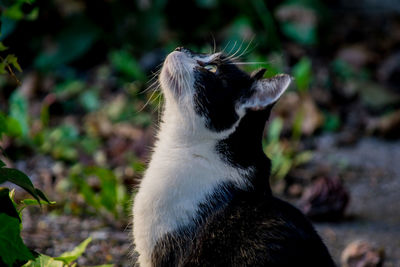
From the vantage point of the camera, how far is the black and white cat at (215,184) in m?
2.38

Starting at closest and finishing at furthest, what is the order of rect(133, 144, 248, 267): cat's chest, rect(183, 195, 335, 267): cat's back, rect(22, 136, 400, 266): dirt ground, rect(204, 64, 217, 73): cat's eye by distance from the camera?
rect(183, 195, 335, 267): cat's back → rect(133, 144, 248, 267): cat's chest → rect(204, 64, 217, 73): cat's eye → rect(22, 136, 400, 266): dirt ground

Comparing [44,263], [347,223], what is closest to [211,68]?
[44,263]

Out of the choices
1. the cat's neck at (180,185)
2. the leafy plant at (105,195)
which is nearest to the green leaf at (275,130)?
the leafy plant at (105,195)

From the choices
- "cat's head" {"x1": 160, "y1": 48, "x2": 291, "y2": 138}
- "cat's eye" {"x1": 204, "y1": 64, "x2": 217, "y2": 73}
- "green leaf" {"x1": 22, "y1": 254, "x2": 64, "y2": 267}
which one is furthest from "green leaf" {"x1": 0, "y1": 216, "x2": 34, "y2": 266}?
"cat's eye" {"x1": 204, "y1": 64, "x2": 217, "y2": 73}

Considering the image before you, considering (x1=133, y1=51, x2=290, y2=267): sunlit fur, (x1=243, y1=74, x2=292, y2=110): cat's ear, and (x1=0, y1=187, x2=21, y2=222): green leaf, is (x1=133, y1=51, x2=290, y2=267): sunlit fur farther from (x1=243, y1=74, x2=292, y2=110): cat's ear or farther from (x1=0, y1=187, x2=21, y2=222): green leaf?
(x1=0, y1=187, x2=21, y2=222): green leaf

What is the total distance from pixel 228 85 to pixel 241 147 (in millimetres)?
299

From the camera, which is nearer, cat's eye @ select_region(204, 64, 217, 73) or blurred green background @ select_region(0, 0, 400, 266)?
cat's eye @ select_region(204, 64, 217, 73)

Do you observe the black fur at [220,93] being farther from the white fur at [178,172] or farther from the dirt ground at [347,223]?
the dirt ground at [347,223]

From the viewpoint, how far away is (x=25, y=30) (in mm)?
6449

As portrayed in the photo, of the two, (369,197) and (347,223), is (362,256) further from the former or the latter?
(369,197)

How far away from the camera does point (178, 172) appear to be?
2.64m

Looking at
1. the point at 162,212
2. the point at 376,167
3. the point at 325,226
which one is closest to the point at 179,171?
the point at 162,212

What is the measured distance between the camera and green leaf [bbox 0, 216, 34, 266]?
1792mm

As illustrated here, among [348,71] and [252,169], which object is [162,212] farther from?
[348,71]
